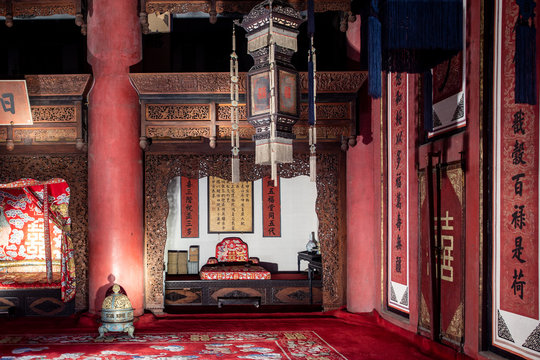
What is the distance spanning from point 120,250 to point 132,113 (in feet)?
5.15

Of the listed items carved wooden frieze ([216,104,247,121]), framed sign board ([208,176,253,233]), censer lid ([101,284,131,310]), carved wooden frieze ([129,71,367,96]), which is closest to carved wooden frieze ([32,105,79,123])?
carved wooden frieze ([129,71,367,96])

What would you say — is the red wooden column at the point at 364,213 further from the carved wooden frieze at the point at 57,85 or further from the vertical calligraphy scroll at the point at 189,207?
the carved wooden frieze at the point at 57,85

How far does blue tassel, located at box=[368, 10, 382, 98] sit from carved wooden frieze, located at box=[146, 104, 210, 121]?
242cm

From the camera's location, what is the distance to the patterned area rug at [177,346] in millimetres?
3928

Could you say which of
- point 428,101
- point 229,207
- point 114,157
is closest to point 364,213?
point 428,101

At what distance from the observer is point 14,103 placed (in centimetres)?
523

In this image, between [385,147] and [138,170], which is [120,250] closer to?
[138,170]

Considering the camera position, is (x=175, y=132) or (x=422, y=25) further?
(x=175, y=132)

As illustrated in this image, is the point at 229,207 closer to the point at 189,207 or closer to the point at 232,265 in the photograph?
the point at 189,207

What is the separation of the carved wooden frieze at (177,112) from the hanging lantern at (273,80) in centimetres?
140

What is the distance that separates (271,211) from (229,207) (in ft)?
2.24

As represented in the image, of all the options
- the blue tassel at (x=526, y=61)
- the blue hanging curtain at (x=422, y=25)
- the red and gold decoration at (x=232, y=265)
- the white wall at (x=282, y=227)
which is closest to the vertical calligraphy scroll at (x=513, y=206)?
the blue tassel at (x=526, y=61)

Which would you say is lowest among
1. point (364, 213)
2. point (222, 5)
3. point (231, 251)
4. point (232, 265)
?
point (232, 265)

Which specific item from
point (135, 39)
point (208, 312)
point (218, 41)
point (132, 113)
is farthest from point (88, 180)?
point (218, 41)
